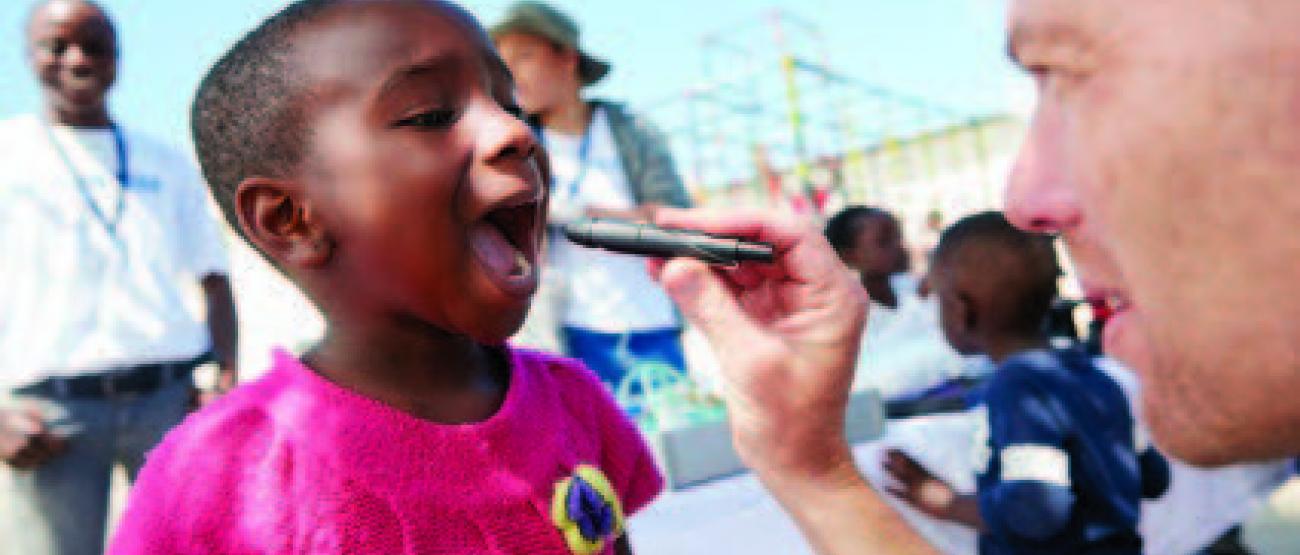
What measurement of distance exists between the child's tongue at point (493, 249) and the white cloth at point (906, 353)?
239cm

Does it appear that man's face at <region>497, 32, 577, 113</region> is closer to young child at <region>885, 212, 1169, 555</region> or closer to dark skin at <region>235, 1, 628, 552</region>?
young child at <region>885, 212, 1169, 555</region>

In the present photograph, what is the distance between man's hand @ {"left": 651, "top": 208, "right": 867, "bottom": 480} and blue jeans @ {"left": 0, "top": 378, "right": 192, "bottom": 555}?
182 cm

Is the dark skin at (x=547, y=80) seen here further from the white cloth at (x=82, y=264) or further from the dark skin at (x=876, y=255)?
the dark skin at (x=876, y=255)

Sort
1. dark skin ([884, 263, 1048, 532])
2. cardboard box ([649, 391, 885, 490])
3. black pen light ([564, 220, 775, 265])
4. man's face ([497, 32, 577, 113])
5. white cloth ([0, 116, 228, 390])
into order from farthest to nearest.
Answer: man's face ([497, 32, 577, 113]), white cloth ([0, 116, 228, 390]), dark skin ([884, 263, 1048, 532]), cardboard box ([649, 391, 885, 490]), black pen light ([564, 220, 775, 265])

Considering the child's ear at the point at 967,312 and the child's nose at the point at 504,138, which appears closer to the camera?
the child's nose at the point at 504,138

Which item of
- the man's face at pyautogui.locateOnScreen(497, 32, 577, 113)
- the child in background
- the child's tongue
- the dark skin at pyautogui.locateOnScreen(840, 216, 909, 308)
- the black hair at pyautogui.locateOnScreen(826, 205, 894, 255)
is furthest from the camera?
the black hair at pyautogui.locateOnScreen(826, 205, 894, 255)

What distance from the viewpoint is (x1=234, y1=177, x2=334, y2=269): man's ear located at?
1057 mm

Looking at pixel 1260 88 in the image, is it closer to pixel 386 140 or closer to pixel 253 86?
pixel 386 140

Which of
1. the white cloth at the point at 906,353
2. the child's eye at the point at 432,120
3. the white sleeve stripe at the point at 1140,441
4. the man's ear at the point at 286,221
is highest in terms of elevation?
the child's eye at the point at 432,120

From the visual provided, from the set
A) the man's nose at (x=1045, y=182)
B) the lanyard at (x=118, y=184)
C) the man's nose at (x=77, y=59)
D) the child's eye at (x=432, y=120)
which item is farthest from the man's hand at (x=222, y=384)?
the man's nose at (x=1045, y=182)

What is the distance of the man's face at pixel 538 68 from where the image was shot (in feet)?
9.08

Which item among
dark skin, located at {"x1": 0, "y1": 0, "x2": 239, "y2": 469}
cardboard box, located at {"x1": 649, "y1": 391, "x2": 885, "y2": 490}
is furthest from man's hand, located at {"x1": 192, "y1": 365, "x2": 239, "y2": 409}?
cardboard box, located at {"x1": 649, "y1": 391, "x2": 885, "y2": 490}

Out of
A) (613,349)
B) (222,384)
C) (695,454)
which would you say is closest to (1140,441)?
(695,454)

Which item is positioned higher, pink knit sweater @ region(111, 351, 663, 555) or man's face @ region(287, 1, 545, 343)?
man's face @ region(287, 1, 545, 343)
